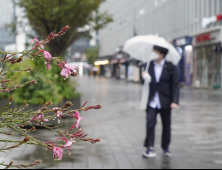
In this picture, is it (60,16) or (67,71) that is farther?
(60,16)

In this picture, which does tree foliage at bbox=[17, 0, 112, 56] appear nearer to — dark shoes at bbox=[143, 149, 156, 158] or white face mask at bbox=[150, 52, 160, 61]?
white face mask at bbox=[150, 52, 160, 61]

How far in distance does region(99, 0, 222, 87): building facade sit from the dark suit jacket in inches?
478

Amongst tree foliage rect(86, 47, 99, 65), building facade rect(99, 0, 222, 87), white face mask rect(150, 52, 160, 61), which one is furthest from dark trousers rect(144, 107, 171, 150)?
tree foliage rect(86, 47, 99, 65)

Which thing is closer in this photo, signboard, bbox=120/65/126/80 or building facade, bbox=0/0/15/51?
building facade, bbox=0/0/15/51

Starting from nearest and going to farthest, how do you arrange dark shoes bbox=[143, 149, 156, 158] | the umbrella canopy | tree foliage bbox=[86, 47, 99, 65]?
1. dark shoes bbox=[143, 149, 156, 158]
2. the umbrella canopy
3. tree foliage bbox=[86, 47, 99, 65]

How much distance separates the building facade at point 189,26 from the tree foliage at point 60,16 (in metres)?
1.67

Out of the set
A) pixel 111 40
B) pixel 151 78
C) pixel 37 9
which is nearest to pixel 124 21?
pixel 111 40

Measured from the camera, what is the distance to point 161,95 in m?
5.70

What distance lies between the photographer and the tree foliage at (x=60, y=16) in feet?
51.0

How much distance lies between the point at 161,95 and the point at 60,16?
1113 centimetres

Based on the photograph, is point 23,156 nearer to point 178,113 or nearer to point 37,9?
point 178,113

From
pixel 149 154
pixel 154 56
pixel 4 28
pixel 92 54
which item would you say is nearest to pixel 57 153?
pixel 149 154

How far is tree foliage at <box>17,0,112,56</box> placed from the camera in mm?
15559

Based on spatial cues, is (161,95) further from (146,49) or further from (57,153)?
(57,153)
